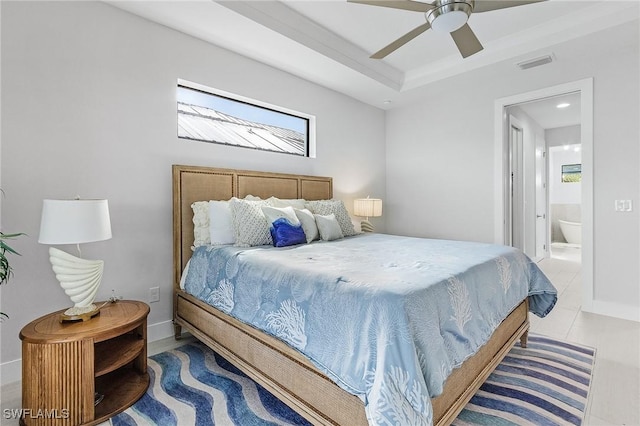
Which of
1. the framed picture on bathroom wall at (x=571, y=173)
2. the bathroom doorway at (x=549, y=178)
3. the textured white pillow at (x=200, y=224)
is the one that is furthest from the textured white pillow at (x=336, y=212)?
the framed picture on bathroom wall at (x=571, y=173)

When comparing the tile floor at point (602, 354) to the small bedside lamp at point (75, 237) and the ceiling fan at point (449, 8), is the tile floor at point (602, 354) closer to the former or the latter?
the small bedside lamp at point (75, 237)

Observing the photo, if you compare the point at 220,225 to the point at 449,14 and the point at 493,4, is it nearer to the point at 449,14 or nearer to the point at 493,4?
the point at 449,14

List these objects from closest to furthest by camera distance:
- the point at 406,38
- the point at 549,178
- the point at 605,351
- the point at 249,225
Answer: the point at 406,38
the point at 605,351
the point at 249,225
the point at 549,178

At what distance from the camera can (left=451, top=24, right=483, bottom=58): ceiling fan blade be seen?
6.99 ft

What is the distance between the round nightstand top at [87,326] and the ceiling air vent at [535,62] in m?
4.18

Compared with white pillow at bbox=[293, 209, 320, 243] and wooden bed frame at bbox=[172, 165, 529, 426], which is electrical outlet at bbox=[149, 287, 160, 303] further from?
white pillow at bbox=[293, 209, 320, 243]

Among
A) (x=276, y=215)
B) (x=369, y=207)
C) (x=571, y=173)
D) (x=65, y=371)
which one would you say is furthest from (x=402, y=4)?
(x=571, y=173)

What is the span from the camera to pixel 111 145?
235cm

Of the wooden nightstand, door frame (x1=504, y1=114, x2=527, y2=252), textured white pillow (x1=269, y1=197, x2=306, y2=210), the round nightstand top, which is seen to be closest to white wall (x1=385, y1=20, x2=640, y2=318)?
door frame (x1=504, y1=114, x2=527, y2=252)

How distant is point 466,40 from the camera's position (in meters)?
2.23

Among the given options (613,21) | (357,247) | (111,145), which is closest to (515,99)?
(613,21)

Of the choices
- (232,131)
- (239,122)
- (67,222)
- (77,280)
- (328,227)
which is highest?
(239,122)

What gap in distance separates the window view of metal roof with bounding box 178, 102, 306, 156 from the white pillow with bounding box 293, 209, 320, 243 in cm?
104

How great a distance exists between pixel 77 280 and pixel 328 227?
188cm
